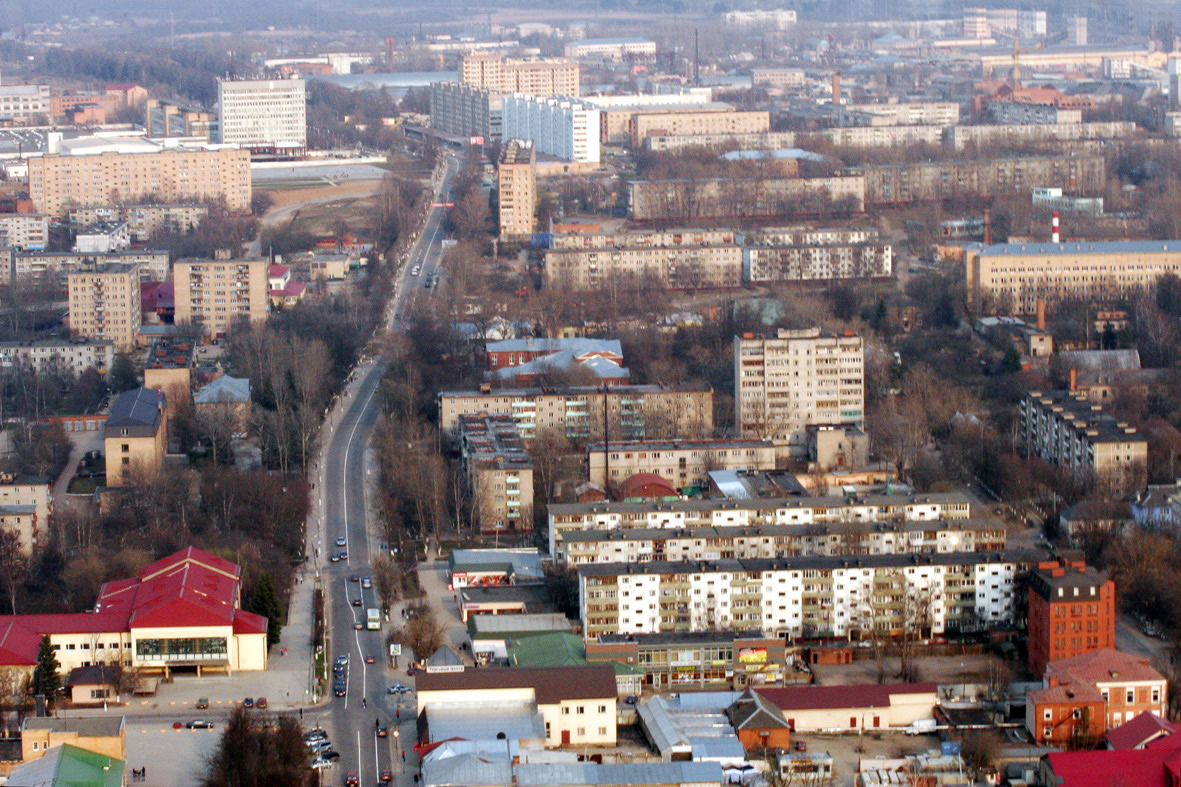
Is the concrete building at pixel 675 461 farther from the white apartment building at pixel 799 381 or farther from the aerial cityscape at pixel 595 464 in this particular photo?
the white apartment building at pixel 799 381

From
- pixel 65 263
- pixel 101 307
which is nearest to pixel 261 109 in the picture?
pixel 65 263

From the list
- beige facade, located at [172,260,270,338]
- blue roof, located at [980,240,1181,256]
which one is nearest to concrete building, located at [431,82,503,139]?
beige facade, located at [172,260,270,338]

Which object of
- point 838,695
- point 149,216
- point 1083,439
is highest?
point 149,216

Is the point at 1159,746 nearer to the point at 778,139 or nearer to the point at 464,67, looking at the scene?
the point at 778,139

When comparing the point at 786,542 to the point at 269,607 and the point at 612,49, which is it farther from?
the point at 612,49

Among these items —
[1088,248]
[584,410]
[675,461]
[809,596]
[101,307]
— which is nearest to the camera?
[809,596]

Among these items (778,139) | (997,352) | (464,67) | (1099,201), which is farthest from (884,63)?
(997,352)

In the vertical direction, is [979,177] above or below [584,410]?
above

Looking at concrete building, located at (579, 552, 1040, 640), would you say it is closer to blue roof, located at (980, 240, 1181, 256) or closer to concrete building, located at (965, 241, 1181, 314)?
concrete building, located at (965, 241, 1181, 314)
